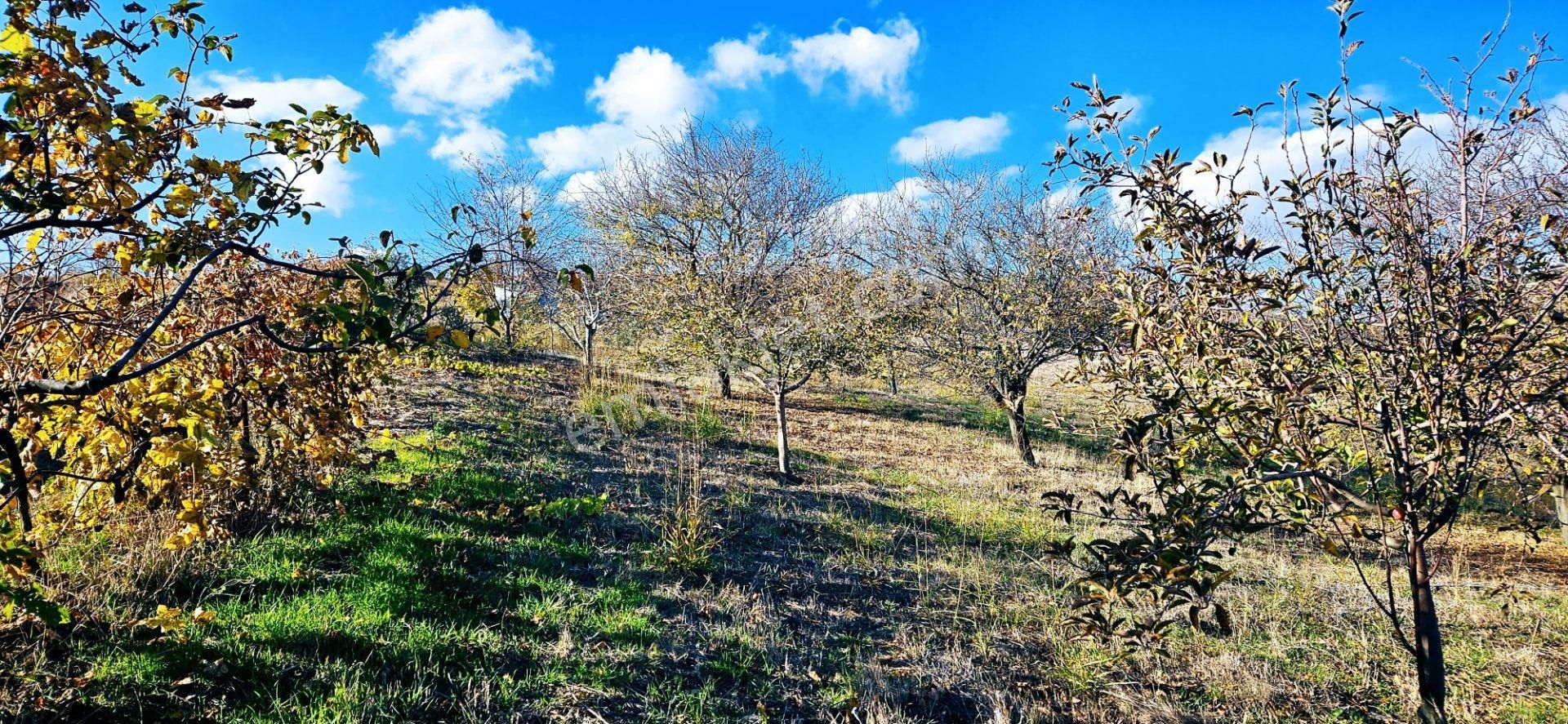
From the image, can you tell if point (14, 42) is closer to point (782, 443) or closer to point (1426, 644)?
point (1426, 644)

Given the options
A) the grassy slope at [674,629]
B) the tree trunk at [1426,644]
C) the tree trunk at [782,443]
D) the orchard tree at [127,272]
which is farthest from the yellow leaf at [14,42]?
the tree trunk at [782,443]

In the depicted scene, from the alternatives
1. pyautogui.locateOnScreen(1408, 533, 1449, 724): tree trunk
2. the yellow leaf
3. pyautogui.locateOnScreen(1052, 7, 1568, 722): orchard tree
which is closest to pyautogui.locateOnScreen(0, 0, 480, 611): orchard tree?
the yellow leaf

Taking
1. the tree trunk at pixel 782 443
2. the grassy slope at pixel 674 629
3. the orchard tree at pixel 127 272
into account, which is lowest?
the grassy slope at pixel 674 629

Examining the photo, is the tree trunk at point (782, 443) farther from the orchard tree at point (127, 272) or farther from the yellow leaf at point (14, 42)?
the yellow leaf at point (14, 42)

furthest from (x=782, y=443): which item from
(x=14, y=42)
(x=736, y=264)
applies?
(x=14, y=42)

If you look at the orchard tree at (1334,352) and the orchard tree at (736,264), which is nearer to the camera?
the orchard tree at (1334,352)

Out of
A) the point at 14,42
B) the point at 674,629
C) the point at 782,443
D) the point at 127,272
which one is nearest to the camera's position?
the point at 14,42

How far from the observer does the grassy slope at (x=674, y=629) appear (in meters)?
3.02

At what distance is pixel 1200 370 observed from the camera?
9.53 feet

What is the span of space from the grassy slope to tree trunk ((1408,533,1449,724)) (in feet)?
2.30

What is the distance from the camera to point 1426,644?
9.71ft

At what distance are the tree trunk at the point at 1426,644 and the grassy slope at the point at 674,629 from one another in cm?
70

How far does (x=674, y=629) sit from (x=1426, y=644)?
361 centimetres

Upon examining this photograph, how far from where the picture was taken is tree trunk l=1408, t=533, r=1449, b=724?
2.91 m
